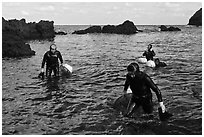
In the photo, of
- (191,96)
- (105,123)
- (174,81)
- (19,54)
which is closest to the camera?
(105,123)

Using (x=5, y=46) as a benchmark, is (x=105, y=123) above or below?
below

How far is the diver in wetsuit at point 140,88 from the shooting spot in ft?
30.4

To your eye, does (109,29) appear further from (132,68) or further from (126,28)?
(132,68)

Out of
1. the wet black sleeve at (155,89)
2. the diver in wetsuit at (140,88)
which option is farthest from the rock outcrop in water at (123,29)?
the wet black sleeve at (155,89)

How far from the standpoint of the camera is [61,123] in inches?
390

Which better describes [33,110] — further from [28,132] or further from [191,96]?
[191,96]

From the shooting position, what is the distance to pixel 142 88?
963 cm

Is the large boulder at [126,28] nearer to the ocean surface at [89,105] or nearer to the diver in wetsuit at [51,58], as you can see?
the ocean surface at [89,105]

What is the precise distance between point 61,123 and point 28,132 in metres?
1.22

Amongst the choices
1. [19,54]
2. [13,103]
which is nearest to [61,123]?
[13,103]

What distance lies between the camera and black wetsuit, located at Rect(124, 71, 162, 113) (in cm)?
941

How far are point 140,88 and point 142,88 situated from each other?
69 millimetres

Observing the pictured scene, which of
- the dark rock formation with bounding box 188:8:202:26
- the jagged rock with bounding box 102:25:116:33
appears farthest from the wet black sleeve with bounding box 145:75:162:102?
the dark rock formation with bounding box 188:8:202:26

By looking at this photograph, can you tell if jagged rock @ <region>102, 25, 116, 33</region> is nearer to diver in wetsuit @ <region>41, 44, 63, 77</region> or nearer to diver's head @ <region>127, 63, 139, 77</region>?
diver in wetsuit @ <region>41, 44, 63, 77</region>
